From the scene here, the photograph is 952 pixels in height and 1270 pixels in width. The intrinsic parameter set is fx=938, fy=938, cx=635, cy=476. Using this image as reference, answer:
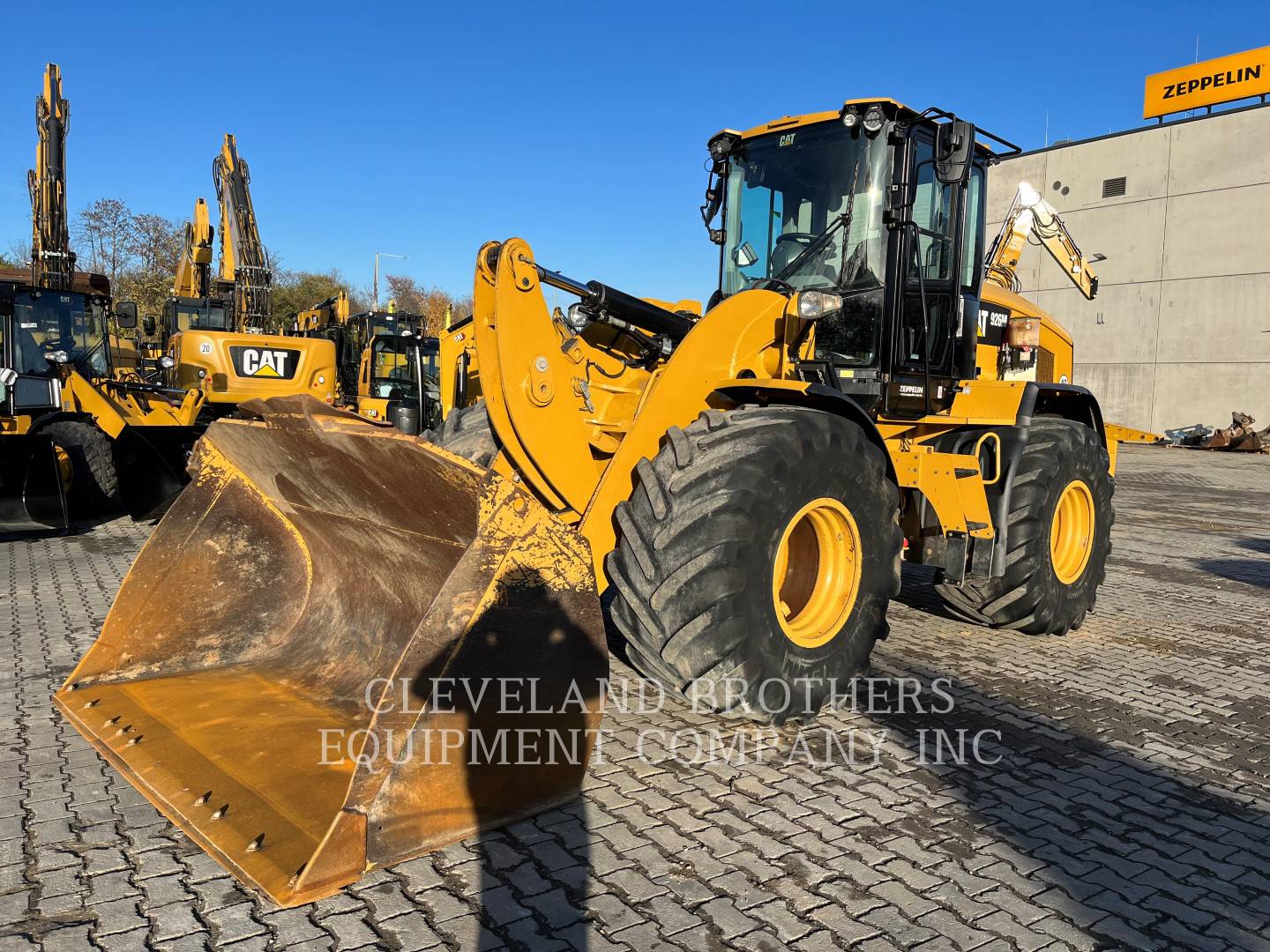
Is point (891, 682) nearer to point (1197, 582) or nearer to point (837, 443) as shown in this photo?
point (837, 443)

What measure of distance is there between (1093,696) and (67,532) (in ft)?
30.2

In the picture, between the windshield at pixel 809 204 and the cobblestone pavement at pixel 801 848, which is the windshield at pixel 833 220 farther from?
the cobblestone pavement at pixel 801 848

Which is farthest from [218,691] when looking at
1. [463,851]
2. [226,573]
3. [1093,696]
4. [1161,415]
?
[1161,415]

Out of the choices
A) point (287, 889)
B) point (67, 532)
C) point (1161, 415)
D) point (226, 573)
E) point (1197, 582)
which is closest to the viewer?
point (287, 889)

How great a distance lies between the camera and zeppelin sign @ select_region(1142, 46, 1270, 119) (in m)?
29.7

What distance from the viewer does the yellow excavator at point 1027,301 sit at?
21.9 feet

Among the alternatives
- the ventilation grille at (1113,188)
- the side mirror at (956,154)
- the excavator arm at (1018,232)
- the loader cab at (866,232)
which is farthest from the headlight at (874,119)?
the ventilation grille at (1113,188)

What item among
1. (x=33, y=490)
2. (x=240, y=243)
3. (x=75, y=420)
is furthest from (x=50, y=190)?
(x=33, y=490)

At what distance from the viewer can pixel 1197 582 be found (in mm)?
8438

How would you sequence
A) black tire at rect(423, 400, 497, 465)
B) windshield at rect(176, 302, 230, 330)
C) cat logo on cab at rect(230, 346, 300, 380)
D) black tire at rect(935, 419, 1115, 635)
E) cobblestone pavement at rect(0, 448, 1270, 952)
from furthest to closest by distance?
windshield at rect(176, 302, 230, 330), cat logo on cab at rect(230, 346, 300, 380), black tire at rect(935, 419, 1115, 635), black tire at rect(423, 400, 497, 465), cobblestone pavement at rect(0, 448, 1270, 952)

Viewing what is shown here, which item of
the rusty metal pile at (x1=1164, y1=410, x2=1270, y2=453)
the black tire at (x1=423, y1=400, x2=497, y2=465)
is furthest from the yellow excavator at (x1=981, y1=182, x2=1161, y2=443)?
the rusty metal pile at (x1=1164, y1=410, x2=1270, y2=453)

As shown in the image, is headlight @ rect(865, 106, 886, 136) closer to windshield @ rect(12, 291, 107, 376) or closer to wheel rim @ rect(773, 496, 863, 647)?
wheel rim @ rect(773, 496, 863, 647)

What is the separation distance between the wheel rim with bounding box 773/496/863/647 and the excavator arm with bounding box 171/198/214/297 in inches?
742

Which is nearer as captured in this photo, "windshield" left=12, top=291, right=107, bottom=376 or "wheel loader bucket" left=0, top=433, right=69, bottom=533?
"wheel loader bucket" left=0, top=433, right=69, bottom=533
